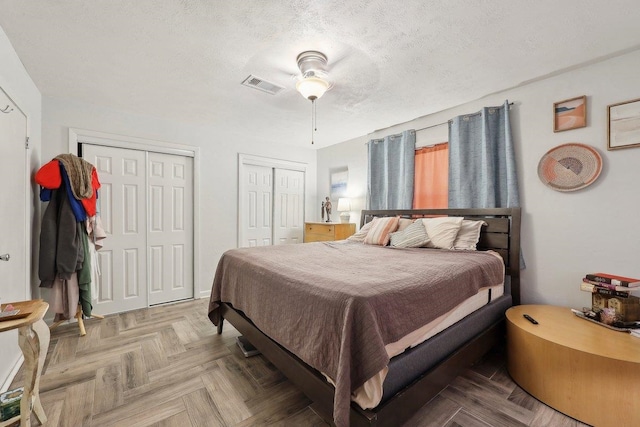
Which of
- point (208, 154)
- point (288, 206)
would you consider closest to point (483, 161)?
point (288, 206)

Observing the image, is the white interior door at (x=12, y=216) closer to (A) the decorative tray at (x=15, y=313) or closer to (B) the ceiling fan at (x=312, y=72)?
(A) the decorative tray at (x=15, y=313)

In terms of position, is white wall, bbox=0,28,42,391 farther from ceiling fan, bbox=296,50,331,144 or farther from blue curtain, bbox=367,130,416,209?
blue curtain, bbox=367,130,416,209

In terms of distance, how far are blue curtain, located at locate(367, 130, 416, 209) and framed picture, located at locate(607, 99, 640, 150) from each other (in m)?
1.72

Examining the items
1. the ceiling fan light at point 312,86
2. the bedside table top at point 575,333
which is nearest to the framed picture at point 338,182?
the ceiling fan light at point 312,86

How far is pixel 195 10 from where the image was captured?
1.57 meters

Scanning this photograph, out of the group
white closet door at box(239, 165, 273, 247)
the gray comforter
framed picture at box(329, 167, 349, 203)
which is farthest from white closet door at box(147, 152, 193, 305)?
framed picture at box(329, 167, 349, 203)

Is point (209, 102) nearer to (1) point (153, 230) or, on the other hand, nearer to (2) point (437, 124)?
(1) point (153, 230)

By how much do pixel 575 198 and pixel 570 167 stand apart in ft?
0.87

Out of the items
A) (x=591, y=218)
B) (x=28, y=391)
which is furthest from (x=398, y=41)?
(x=28, y=391)

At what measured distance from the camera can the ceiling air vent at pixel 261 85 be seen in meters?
2.39

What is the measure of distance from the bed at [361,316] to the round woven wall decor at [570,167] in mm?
497

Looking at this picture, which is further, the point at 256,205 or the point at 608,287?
the point at 256,205

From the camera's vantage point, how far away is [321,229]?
426 centimetres

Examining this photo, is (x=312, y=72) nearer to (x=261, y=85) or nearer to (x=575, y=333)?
(x=261, y=85)
